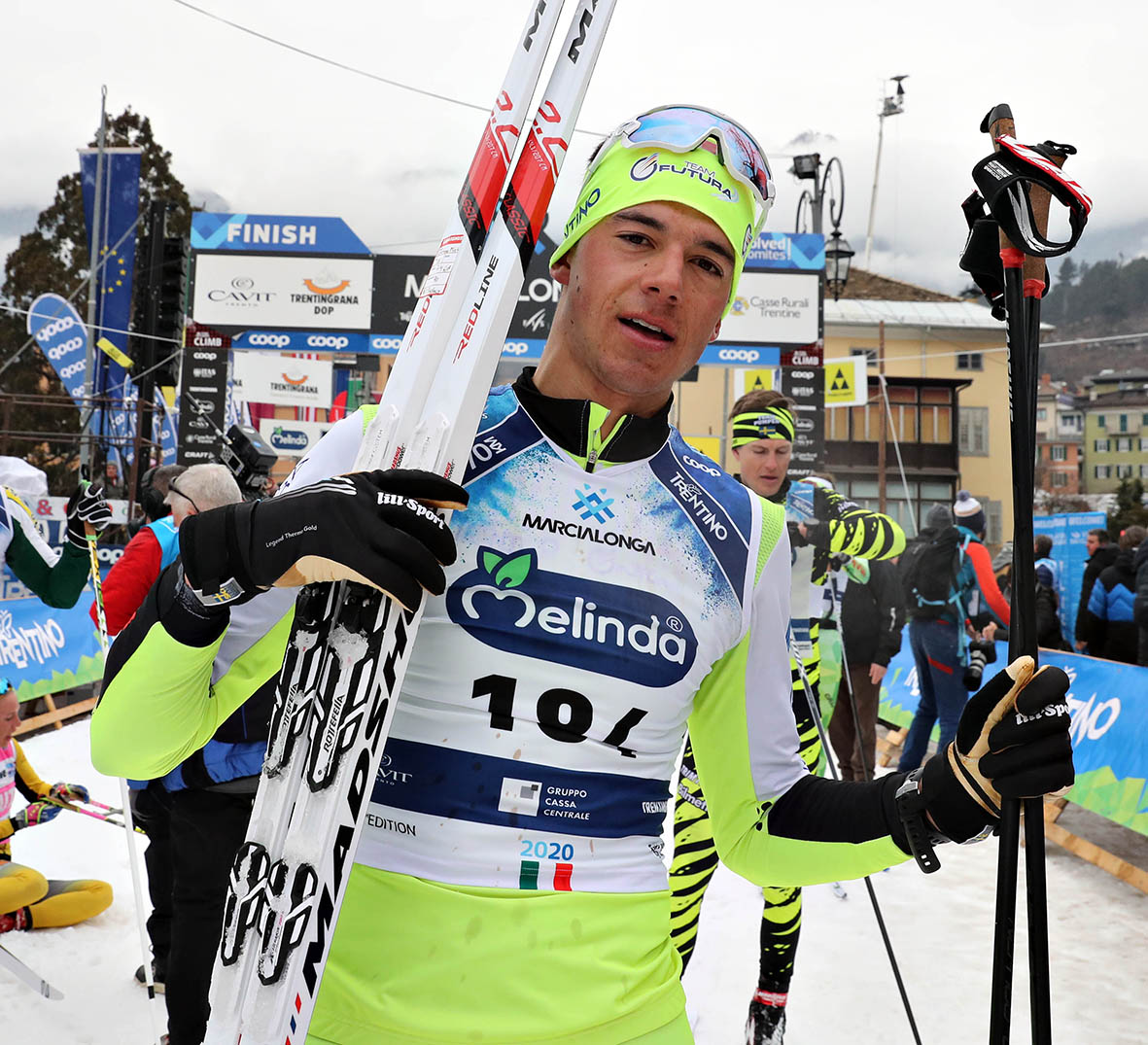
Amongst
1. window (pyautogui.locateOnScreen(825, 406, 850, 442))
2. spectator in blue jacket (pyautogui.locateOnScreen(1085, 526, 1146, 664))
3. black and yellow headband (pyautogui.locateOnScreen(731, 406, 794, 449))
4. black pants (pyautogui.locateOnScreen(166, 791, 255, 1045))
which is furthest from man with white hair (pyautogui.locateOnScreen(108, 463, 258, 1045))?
window (pyautogui.locateOnScreen(825, 406, 850, 442))

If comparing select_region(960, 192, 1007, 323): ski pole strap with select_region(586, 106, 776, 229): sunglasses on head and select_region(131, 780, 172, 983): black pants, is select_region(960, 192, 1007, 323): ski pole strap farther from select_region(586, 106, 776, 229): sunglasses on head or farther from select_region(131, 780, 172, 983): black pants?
select_region(131, 780, 172, 983): black pants

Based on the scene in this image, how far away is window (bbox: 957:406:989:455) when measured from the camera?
41.0 m

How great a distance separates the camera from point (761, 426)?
14.7 feet

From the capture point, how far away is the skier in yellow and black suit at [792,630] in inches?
145

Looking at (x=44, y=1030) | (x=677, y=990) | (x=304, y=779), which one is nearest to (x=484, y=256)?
(x=304, y=779)

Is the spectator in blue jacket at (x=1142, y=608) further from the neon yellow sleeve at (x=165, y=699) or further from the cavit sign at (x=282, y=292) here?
the cavit sign at (x=282, y=292)

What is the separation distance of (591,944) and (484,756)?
31 centimetres

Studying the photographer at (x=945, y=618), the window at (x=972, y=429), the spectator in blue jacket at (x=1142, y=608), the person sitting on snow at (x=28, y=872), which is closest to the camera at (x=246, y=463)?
the person sitting on snow at (x=28, y=872)

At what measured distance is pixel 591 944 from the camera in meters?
1.46

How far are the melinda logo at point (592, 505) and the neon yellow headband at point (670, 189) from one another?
387mm

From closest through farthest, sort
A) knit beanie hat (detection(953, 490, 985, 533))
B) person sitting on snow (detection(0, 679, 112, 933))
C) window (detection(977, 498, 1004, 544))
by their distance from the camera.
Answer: person sitting on snow (detection(0, 679, 112, 933)) → knit beanie hat (detection(953, 490, 985, 533)) → window (detection(977, 498, 1004, 544))

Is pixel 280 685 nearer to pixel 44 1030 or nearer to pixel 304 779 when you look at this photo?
pixel 304 779

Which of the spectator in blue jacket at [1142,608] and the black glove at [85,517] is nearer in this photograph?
the black glove at [85,517]

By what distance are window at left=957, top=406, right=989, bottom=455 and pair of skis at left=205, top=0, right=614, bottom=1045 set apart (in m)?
42.4
